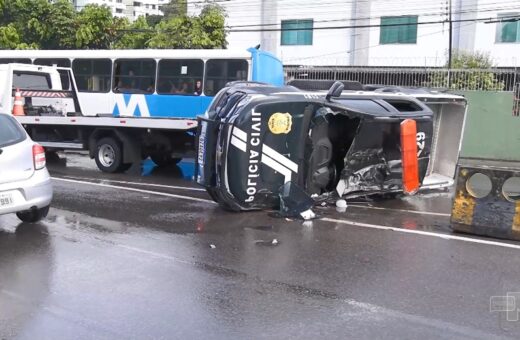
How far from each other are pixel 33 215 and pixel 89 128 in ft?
19.9

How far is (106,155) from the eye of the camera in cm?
1325

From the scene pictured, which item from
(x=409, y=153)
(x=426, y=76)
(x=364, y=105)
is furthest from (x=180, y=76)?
(x=426, y=76)

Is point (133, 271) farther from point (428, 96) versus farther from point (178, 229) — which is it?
A: point (428, 96)

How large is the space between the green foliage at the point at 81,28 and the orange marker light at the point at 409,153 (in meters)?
23.6

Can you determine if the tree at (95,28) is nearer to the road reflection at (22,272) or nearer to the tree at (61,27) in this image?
the tree at (61,27)

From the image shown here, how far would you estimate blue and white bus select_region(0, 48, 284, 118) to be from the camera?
614 inches

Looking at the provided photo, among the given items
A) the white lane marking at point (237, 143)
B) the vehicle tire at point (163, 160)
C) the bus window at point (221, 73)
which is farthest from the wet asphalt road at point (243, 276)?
the bus window at point (221, 73)

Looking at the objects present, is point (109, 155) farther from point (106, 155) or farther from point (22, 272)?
point (22, 272)

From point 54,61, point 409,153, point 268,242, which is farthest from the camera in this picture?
point 54,61

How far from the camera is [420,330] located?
438 centimetres

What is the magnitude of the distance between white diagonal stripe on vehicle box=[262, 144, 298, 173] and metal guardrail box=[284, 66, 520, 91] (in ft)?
46.3

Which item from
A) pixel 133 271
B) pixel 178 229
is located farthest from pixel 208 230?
pixel 133 271

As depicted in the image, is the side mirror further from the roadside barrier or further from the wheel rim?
the wheel rim

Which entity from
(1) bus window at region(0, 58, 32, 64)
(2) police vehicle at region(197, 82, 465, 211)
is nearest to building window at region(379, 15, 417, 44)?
(1) bus window at region(0, 58, 32, 64)
